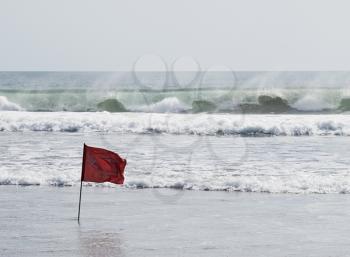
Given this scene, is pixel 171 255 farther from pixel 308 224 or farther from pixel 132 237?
pixel 308 224

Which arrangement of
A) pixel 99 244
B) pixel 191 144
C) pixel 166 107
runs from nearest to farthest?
pixel 99 244 < pixel 191 144 < pixel 166 107

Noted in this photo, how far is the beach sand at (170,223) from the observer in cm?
1122

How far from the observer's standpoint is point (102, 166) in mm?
13062

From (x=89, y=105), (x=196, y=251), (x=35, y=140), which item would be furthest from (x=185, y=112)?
(x=196, y=251)

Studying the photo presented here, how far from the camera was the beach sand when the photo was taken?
11.2 metres

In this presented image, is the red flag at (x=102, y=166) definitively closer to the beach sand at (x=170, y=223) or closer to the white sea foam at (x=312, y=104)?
the beach sand at (x=170, y=223)

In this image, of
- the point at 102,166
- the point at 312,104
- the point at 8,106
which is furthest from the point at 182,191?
the point at 312,104

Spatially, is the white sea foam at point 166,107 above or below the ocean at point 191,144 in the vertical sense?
above

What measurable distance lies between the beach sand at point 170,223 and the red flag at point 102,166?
74 centimetres

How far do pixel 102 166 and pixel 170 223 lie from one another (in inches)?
59.5

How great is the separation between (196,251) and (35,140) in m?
17.1

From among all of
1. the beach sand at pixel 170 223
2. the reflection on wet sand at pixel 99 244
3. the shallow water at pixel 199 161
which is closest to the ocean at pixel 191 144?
the shallow water at pixel 199 161

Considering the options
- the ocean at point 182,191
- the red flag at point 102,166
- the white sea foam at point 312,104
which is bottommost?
the ocean at point 182,191

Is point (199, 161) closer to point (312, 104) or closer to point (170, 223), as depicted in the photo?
point (170, 223)
